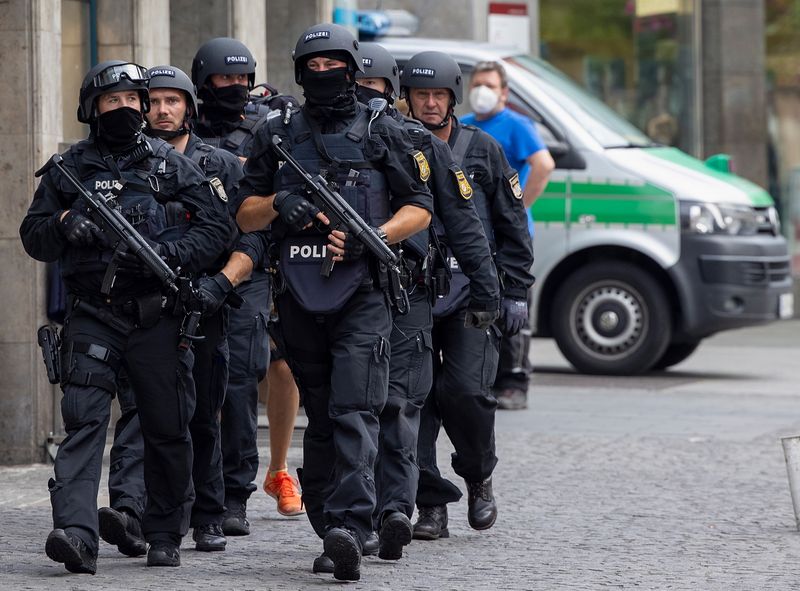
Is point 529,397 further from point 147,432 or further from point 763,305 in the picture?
point 147,432

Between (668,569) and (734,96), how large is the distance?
46.5 ft

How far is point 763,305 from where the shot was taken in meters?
13.1

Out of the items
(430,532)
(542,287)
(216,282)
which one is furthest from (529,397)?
(216,282)

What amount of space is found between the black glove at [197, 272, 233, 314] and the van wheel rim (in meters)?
7.09

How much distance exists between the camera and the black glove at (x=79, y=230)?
6.11m

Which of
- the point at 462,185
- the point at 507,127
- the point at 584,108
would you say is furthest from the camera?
the point at 584,108

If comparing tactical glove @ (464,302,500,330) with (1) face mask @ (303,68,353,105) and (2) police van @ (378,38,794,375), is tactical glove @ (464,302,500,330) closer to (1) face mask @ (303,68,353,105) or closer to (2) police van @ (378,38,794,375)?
(1) face mask @ (303,68,353,105)

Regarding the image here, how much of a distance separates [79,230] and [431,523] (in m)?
1.82

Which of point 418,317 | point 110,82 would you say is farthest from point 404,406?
point 110,82

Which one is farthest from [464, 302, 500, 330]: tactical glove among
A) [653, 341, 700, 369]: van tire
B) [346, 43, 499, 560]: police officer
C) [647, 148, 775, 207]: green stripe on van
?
[653, 341, 700, 369]: van tire

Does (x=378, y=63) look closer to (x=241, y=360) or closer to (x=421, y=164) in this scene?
(x=421, y=164)

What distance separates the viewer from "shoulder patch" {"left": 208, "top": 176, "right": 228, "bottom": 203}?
647 cm

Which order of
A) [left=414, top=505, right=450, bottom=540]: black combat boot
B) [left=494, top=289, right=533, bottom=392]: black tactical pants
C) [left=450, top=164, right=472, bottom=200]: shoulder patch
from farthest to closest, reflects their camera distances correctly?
[left=494, top=289, right=533, bottom=392]: black tactical pants
[left=414, top=505, right=450, bottom=540]: black combat boot
[left=450, top=164, right=472, bottom=200]: shoulder patch

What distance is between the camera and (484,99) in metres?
10.6
